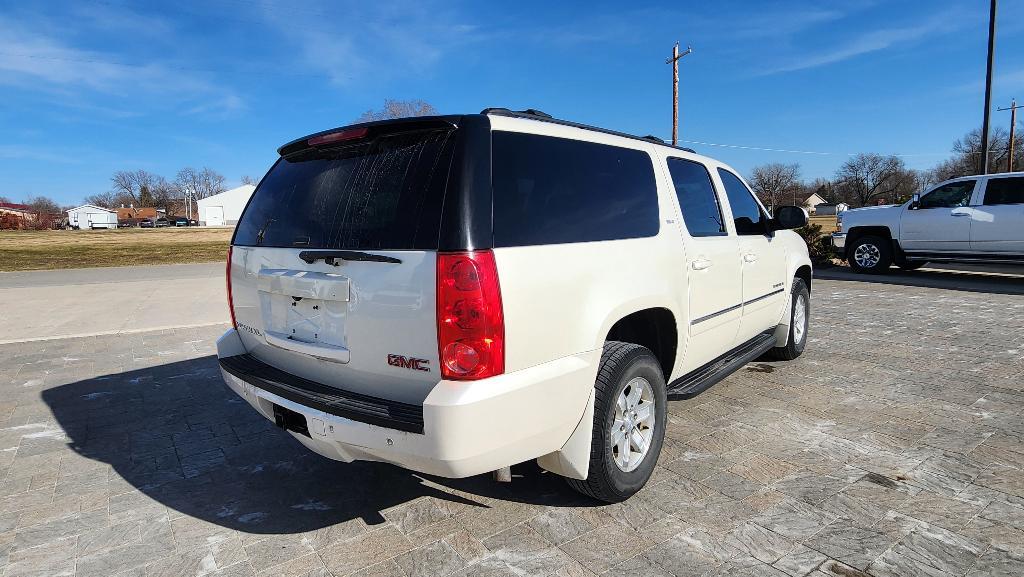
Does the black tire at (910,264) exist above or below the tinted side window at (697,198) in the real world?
below

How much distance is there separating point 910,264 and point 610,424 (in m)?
13.5

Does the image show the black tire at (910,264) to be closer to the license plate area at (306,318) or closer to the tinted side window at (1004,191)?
the tinted side window at (1004,191)

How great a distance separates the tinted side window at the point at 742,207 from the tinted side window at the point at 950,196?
31.1 feet

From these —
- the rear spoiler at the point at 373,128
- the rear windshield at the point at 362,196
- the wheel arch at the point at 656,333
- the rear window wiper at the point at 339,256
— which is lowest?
the wheel arch at the point at 656,333

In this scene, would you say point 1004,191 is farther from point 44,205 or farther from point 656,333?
point 44,205

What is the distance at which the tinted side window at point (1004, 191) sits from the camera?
427 inches

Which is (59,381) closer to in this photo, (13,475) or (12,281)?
(13,475)

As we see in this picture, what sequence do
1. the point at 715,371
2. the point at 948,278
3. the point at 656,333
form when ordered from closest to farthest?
the point at 656,333 < the point at 715,371 < the point at 948,278

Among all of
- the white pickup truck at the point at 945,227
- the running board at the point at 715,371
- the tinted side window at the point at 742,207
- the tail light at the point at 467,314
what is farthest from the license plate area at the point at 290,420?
the white pickup truck at the point at 945,227

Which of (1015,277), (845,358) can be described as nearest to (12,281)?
(845,358)

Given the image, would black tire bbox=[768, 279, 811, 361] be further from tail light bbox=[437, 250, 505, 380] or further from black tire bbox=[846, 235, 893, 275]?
black tire bbox=[846, 235, 893, 275]

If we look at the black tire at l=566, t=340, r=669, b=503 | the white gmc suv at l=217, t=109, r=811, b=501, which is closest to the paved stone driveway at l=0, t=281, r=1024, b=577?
the black tire at l=566, t=340, r=669, b=503

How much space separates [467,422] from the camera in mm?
2195

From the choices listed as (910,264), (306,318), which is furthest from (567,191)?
(910,264)
